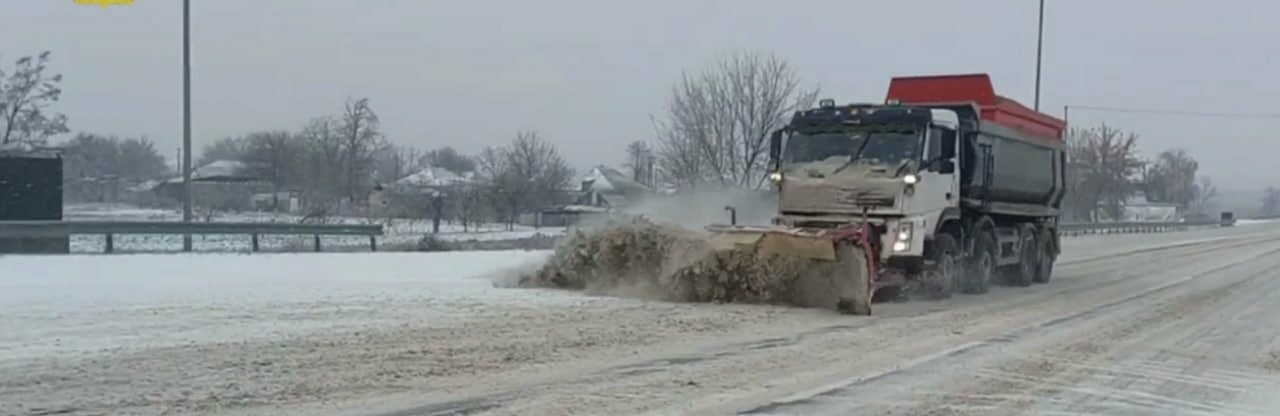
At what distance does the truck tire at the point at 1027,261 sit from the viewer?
20406 mm

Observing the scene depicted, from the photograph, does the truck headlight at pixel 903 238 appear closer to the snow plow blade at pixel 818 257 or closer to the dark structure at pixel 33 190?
the snow plow blade at pixel 818 257

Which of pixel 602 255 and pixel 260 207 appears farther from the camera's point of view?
pixel 260 207

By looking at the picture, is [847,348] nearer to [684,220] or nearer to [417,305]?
[417,305]

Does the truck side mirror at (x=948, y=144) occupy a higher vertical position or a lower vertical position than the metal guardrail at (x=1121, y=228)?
higher

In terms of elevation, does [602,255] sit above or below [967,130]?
below

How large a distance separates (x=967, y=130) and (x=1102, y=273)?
8.65m

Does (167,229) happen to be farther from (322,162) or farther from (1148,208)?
(1148,208)

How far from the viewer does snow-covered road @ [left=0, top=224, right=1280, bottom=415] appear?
8.09 metres

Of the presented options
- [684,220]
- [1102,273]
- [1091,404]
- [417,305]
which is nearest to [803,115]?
[684,220]

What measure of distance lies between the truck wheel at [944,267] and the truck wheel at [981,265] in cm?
78

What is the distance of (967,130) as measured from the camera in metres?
17.3

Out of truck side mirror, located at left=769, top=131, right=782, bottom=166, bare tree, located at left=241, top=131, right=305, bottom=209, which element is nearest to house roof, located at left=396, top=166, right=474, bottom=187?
bare tree, located at left=241, top=131, right=305, bottom=209

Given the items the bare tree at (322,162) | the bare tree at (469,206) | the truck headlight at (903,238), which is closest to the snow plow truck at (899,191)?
the truck headlight at (903,238)

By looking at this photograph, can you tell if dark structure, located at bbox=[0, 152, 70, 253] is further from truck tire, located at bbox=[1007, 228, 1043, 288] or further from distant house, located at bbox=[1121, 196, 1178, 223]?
distant house, located at bbox=[1121, 196, 1178, 223]
